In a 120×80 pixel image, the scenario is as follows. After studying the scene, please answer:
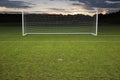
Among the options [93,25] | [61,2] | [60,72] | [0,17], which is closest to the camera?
[60,72]

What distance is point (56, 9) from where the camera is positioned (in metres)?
22.7

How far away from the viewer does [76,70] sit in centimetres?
643

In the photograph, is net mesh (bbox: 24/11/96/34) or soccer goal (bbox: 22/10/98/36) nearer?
soccer goal (bbox: 22/10/98/36)

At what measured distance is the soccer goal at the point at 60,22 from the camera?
2024cm

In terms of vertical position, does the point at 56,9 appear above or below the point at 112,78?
above

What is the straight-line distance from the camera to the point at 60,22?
81.7 ft

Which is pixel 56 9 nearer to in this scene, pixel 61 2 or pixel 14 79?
pixel 61 2

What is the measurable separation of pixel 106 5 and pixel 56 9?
7506mm

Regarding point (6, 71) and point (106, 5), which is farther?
point (106, 5)

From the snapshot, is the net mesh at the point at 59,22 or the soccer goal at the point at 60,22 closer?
the soccer goal at the point at 60,22

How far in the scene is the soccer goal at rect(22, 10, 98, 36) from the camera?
2024cm

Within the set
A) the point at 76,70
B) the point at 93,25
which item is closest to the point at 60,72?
the point at 76,70

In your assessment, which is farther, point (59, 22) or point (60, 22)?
point (59, 22)

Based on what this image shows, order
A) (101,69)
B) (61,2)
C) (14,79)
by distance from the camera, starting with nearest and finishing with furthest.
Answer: (14,79) < (101,69) < (61,2)
